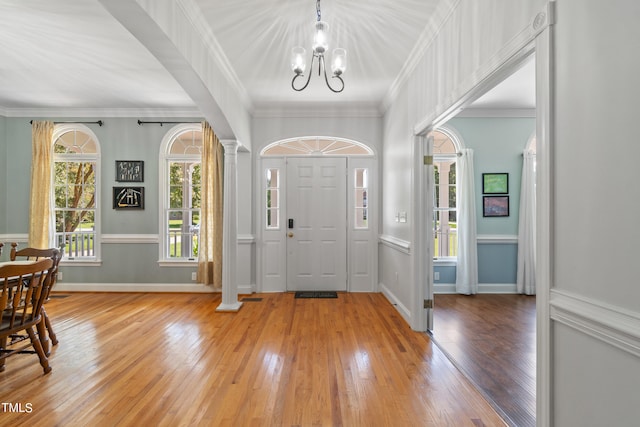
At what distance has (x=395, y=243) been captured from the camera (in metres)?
4.45

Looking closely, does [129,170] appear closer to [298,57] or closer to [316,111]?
[316,111]

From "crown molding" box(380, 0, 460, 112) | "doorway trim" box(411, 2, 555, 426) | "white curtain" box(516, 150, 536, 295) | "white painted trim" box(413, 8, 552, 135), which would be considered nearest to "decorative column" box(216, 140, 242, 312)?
"crown molding" box(380, 0, 460, 112)

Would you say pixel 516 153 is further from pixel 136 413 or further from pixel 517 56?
pixel 136 413

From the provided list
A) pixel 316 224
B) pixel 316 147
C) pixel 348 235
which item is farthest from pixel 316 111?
pixel 348 235

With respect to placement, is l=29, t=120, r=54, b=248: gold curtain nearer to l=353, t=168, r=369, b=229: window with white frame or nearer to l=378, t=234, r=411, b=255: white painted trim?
l=353, t=168, r=369, b=229: window with white frame

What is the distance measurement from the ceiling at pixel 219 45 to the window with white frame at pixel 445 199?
0.90m

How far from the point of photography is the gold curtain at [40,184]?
5.31m

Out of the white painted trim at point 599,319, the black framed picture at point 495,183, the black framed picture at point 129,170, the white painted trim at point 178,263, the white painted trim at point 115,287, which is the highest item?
the black framed picture at point 129,170

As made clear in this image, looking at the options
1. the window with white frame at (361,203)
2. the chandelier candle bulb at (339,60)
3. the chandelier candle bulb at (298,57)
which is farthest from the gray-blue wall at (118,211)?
the chandelier candle bulb at (339,60)

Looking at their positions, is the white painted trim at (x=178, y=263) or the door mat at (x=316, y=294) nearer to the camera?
the door mat at (x=316, y=294)

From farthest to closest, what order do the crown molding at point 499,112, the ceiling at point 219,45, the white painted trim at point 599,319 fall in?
the crown molding at point 499,112 < the ceiling at point 219,45 < the white painted trim at point 599,319

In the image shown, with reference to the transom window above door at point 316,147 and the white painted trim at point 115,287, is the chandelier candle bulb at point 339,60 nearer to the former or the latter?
the transom window above door at point 316,147

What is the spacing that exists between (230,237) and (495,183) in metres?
4.17

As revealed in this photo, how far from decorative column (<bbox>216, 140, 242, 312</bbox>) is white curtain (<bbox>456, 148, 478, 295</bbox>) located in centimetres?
344
